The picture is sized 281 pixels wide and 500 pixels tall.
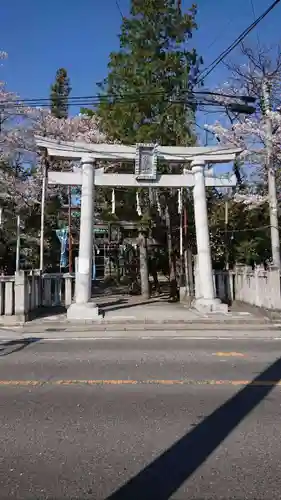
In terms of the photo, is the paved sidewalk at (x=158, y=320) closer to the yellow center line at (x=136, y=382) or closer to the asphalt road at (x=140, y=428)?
the asphalt road at (x=140, y=428)

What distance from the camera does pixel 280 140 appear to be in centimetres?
1870

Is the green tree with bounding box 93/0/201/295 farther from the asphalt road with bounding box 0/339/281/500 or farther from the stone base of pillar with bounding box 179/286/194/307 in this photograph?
the asphalt road with bounding box 0/339/281/500

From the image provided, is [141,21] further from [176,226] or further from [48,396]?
[48,396]

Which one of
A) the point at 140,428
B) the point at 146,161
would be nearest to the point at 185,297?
the point at 146,161

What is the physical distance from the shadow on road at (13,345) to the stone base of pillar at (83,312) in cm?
366

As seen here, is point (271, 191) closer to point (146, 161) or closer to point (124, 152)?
point (146, 161)

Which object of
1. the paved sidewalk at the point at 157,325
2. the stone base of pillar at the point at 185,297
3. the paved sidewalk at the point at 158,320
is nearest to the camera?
the paved sidewalk at the point at 157,325

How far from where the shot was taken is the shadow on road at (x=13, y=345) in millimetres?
9156

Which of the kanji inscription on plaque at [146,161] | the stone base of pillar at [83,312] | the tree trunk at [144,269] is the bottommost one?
the stone base of pillar at [83,312]

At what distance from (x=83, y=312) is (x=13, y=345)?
16.5ft

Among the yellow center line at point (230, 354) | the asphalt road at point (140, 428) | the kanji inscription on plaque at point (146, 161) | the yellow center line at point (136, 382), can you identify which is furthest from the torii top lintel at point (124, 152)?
the yellow center line at point (136, 382)

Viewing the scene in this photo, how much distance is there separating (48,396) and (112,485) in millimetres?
2528

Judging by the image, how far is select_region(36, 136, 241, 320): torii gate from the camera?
15641mm

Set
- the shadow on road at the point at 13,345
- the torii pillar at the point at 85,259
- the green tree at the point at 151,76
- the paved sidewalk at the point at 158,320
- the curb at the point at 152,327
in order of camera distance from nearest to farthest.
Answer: the shadow on road at the point at 13,345
the curb at the point at 152,327
the paved sidewalk at the point at 158,320
the torii pillar at the point at 85,259
the green tree at the point at 151,76
